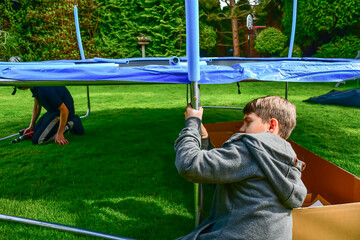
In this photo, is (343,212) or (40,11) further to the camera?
(40,11)

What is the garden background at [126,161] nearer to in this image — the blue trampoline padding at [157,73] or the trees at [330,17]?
the trees at [330,17]

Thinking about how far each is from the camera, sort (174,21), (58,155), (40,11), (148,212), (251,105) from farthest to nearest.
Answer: (174,21) → (40,11) → (58,155) → (148,212) → (251,105)

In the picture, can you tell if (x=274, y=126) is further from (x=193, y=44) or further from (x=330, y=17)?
(x=330, y=17)

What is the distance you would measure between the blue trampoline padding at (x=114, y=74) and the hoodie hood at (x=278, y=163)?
17.8 inches

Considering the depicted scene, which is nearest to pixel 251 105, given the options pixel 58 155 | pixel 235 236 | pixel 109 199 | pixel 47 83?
pixel 235 236

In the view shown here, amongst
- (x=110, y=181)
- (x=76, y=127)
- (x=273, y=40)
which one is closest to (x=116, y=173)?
(x=110, y=181)

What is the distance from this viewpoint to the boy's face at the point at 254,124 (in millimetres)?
734

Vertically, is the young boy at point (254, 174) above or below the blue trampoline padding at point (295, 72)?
below

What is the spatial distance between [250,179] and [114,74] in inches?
25.5

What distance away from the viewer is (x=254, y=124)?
2.44ft

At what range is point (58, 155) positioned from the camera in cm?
203

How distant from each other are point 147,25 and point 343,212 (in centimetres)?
873

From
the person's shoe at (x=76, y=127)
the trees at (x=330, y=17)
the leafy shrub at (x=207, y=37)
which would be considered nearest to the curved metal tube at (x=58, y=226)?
the person's shoe at (x=76, y=127)

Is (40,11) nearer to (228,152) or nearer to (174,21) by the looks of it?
(174,21)
